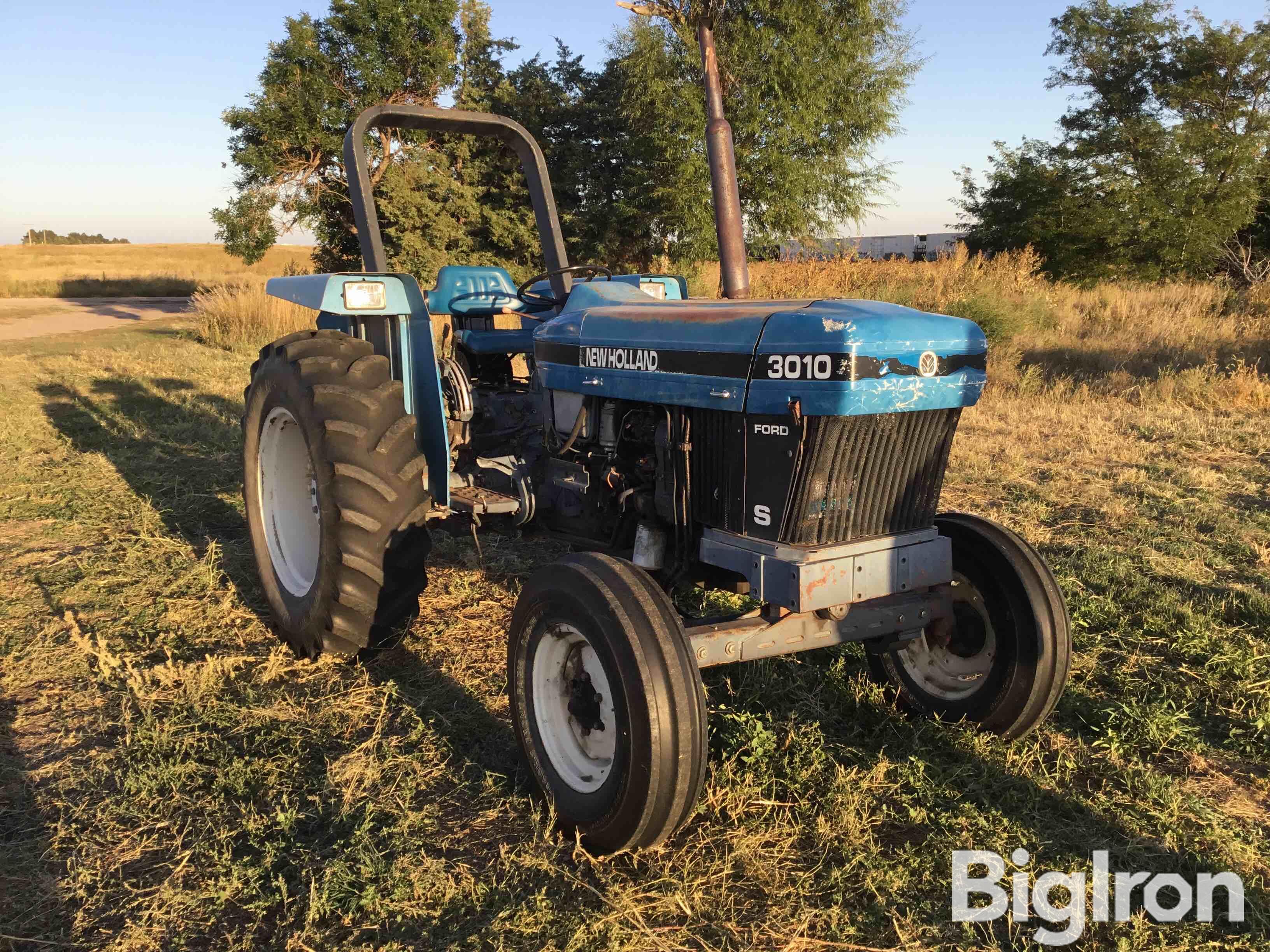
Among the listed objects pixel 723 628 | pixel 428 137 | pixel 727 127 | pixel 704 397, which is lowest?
A: pixel 723 628

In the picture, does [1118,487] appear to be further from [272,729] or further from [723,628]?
[272,729]

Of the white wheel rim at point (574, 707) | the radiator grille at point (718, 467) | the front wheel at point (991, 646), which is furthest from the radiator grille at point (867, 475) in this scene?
the white wheel rim at point (574, 707)

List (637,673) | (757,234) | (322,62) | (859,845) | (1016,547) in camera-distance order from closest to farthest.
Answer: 1. (637,673)
2. (859,845)
3. (1016,547)
4. (757,234)
5. (322,62)

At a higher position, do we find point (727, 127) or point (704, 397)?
point (727, 127)

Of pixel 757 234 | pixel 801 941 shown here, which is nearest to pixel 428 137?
pixel 757 234

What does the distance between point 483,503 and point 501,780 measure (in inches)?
49.2

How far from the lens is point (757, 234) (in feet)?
53.4

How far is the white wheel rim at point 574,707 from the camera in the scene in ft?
7.78

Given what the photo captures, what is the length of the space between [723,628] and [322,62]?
18.7 m

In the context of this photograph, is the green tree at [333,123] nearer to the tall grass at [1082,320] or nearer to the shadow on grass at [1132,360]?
the tall grass at [1082,320]

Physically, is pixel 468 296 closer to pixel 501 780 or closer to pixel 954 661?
pixel 501 780

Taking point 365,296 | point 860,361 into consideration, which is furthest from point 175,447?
point 860,361

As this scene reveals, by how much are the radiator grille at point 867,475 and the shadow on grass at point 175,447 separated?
2646 millimetres

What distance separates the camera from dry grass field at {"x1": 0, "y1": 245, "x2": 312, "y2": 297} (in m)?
28.2
